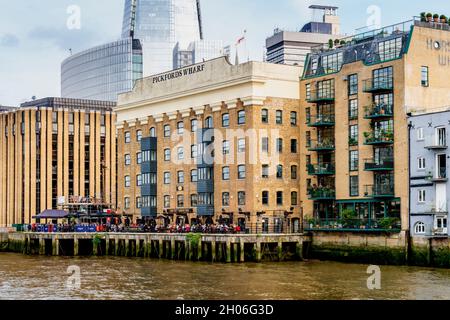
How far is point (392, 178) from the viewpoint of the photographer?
69.5m

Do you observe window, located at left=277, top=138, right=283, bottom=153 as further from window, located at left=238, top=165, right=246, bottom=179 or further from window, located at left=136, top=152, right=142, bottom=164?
window, located at left=136, top=152, right=142, bottom=164

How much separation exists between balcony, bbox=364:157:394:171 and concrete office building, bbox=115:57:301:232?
10.8 meters

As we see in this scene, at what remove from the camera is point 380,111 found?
7025cm

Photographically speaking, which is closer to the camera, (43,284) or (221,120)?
(43,284)

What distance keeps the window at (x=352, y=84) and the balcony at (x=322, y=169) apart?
690cm

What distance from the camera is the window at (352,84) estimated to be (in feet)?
242

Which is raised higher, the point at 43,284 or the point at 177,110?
the point at 177,110

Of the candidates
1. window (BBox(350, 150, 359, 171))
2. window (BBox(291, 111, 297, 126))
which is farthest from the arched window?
window (BBox(350, 150, 359, 171))

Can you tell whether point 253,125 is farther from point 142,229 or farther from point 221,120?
point 142,229

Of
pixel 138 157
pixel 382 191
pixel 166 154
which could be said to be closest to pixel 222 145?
pixel 166 154

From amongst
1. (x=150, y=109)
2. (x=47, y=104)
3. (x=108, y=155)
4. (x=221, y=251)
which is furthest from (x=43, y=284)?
(x=47, y=104)

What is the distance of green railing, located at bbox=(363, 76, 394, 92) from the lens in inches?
2761

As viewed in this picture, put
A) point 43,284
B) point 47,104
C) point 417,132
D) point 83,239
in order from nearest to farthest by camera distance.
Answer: point 43,284, point 417,132, point 83,239, point 47,104

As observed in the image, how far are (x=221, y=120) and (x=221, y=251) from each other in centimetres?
1684
